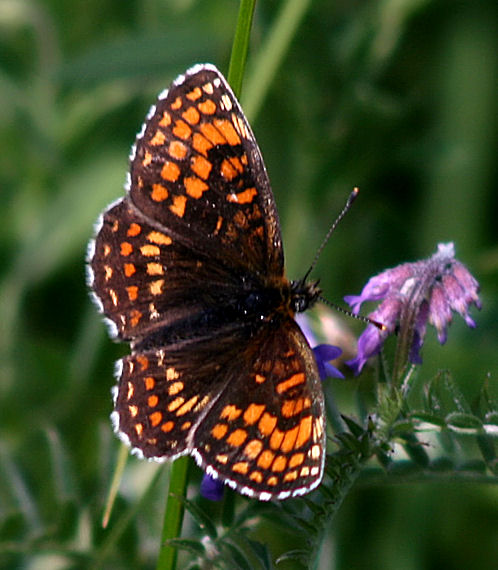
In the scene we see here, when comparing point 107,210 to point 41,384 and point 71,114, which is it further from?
point 71,114

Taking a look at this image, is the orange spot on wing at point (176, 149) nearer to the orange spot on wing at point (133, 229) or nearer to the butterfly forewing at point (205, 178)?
the butterfly forewing at point (205, 178)

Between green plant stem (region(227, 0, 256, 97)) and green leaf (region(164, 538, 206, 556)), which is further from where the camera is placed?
A: green plant stem (region(227, 0, 256, 97))

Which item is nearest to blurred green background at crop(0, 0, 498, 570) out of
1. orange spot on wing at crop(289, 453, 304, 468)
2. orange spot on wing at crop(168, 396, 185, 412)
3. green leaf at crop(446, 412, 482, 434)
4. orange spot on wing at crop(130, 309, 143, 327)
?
orange spot on wing at crop(130, 309, 143, 327)

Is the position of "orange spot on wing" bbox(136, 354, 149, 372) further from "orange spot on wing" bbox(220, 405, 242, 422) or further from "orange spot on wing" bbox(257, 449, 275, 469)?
"orange spot on wing" bbox(257, 449, 275, 469)

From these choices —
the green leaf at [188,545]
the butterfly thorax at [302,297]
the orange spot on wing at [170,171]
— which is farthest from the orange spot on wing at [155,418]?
the orange spot on wing at [170,171]

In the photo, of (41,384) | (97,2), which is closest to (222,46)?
(97,2)
